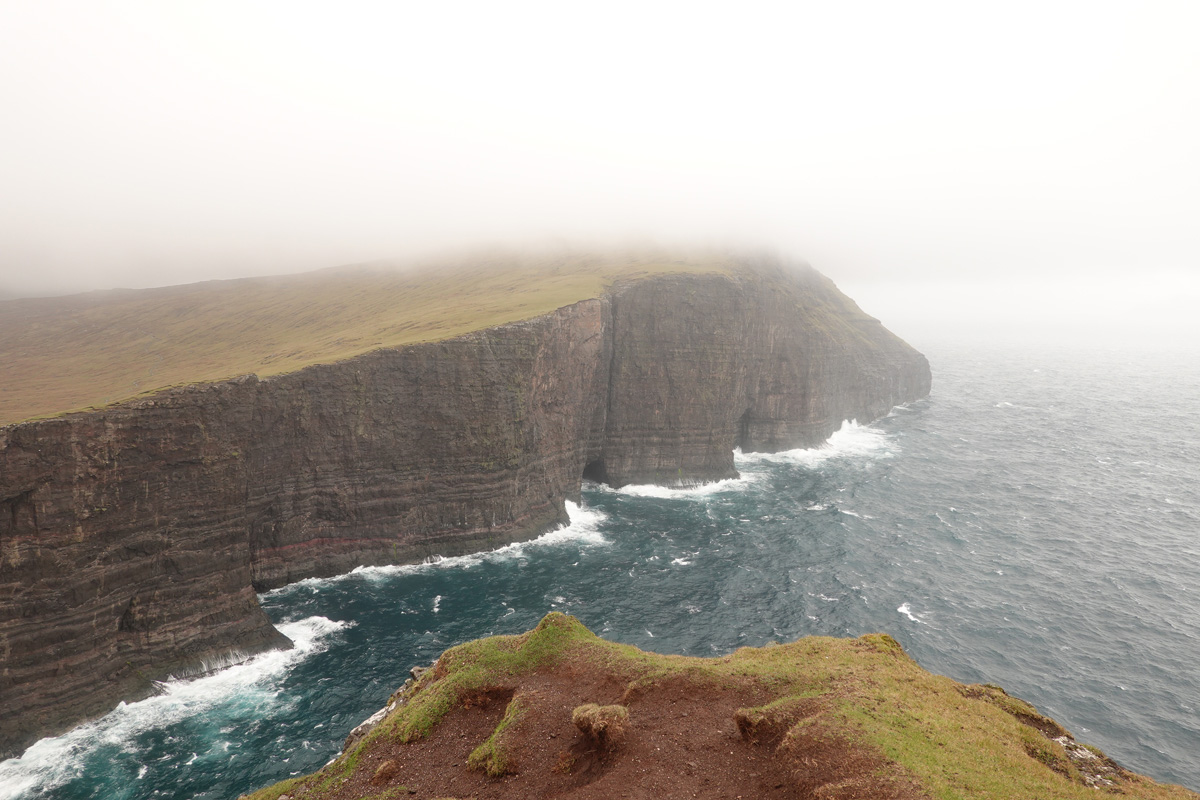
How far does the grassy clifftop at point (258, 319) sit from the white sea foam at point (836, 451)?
36.7 meters

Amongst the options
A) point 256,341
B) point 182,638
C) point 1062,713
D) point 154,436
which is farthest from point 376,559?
point 1062,713

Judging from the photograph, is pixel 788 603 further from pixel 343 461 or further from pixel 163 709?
pixel 163 709

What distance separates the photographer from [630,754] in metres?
23.4

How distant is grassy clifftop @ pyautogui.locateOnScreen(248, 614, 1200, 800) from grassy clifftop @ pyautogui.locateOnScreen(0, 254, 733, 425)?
45338 mm

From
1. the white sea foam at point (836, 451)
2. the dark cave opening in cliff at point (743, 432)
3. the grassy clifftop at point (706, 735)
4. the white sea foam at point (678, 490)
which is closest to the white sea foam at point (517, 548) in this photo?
the white sea foam at point (678, 490)

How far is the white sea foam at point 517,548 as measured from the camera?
2630 inches

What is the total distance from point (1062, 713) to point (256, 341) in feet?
376

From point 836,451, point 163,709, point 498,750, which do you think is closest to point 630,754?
point 498,750

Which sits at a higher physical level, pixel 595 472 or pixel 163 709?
pixel 163 709

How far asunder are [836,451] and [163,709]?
110815mm

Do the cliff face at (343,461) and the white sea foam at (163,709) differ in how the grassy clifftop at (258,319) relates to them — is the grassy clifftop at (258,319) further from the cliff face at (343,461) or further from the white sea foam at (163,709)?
the white sea foam at (163,709)

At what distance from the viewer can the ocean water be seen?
41.4 metres

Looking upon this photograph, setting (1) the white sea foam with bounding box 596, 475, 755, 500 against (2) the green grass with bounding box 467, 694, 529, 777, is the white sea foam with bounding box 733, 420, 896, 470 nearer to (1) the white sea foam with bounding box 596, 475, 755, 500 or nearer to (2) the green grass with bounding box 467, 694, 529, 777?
(1) the white sea foam with bounding box 596, 475, 755, 500

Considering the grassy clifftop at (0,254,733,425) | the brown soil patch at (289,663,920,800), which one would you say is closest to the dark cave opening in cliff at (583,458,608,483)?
the grassy clifftop at (0,254,733,425)
